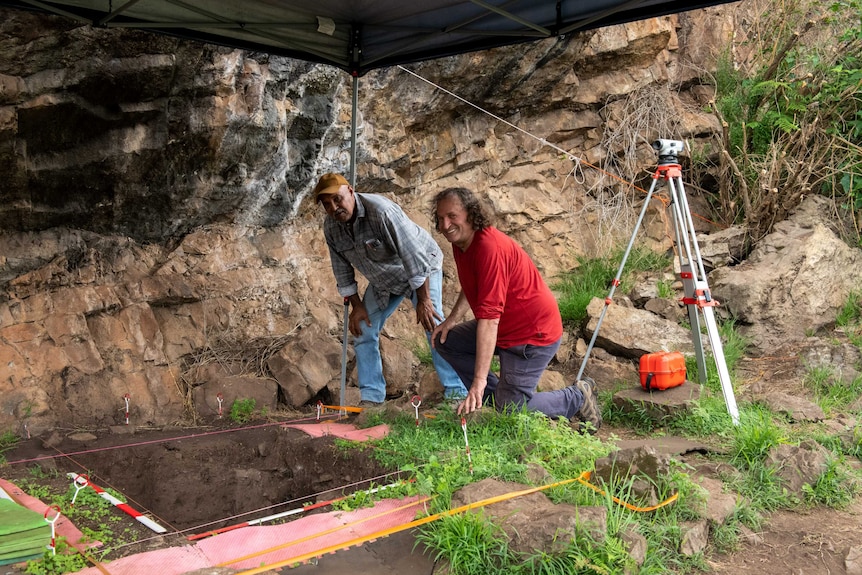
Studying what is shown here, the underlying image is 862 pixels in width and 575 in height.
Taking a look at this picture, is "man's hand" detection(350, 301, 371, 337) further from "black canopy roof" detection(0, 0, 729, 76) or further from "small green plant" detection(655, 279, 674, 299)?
"small green plant" detection(655, 279, 674, 299)

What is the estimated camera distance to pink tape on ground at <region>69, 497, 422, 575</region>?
2.67 meters

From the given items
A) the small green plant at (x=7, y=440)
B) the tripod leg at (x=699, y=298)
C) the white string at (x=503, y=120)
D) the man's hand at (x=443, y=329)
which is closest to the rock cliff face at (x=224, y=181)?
the white string at (x=503, y=120)

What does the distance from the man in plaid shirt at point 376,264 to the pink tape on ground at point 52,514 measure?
2063 mm

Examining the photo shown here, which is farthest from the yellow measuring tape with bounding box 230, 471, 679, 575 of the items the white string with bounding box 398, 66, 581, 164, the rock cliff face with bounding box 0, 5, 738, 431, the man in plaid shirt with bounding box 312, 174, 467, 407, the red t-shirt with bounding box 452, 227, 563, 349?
the white string with bounding box 398, 66, 581, 164

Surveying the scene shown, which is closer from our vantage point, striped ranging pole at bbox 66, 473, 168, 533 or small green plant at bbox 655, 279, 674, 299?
striped ranging pole at bbox 66, 473, 168, 533

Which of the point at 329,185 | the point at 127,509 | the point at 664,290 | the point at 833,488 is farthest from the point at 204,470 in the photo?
the point at 664,290

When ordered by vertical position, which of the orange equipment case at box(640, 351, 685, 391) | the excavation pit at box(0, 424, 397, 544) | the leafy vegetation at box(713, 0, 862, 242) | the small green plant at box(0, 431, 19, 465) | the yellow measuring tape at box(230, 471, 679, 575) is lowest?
the excavation pit at box(0, 424, 397, 544)

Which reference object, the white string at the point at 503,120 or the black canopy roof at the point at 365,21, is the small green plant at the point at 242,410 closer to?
the black canopy roof at the point at 365,21

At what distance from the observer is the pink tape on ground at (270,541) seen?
2.67 metres

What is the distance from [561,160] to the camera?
25.8 ft

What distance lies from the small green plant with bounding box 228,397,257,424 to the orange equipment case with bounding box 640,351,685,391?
9.03ft

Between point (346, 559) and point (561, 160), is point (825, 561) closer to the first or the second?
point (346, 559)

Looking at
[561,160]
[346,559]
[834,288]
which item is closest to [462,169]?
[561,160]

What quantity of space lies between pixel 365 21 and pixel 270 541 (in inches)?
130
